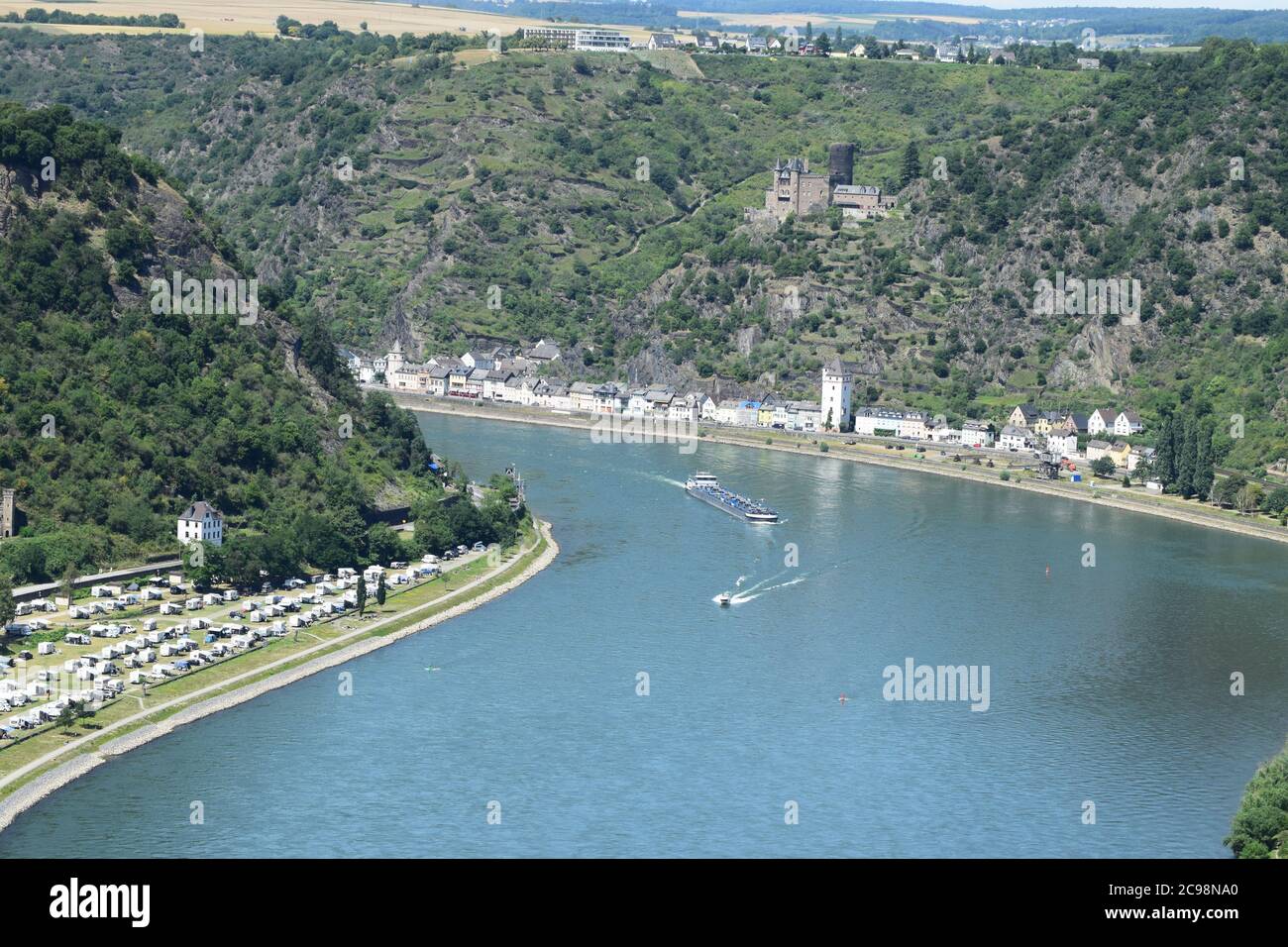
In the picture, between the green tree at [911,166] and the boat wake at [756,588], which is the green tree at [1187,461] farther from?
the green tree at [911,166]

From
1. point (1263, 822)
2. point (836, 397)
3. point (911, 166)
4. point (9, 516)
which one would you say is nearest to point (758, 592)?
point (9, 516)

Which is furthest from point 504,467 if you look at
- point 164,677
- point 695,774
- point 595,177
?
point 595,177

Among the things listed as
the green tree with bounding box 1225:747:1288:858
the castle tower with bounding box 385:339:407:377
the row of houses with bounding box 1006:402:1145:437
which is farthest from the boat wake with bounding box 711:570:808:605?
the castle tower with bounding box 385:339:407:377

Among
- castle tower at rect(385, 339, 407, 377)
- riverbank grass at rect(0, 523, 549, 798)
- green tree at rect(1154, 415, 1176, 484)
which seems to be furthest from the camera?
castle tower at rect(385, 339, 407, 377)

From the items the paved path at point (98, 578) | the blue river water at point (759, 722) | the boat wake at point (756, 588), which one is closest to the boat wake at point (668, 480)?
the blue river water at point (759, 722)

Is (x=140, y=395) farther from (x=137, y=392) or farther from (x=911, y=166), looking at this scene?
(x=911, y=166)

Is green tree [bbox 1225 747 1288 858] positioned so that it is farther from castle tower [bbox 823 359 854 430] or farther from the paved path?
castle tower [bbox 823 359 854 430]

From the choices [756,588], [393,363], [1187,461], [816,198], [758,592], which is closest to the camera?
[758,592]
